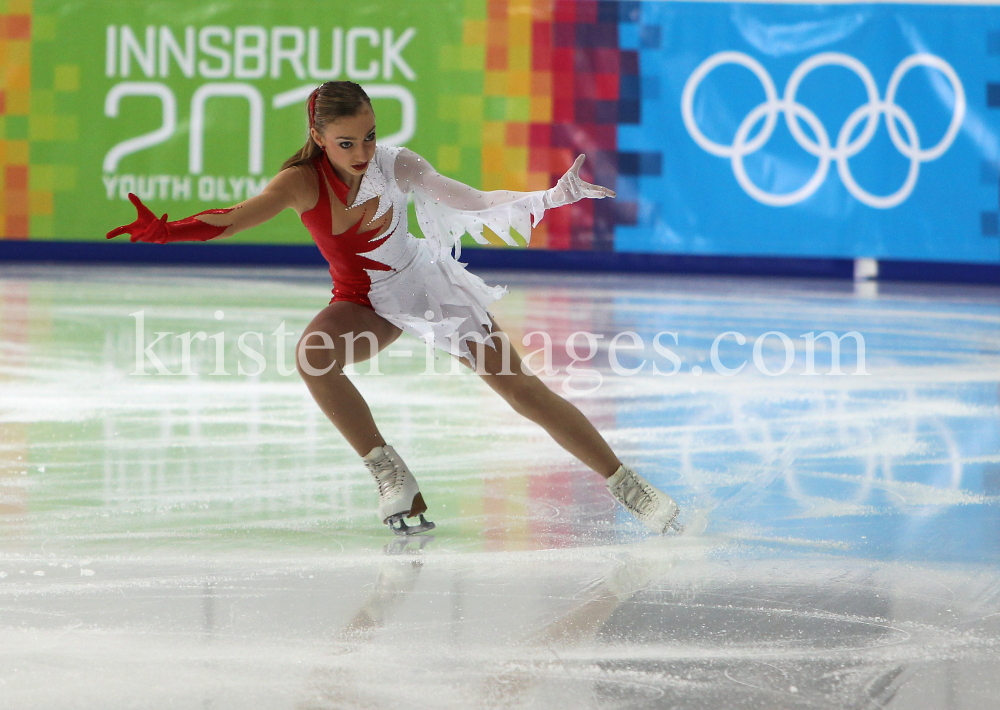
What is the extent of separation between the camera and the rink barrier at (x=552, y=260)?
11148mm

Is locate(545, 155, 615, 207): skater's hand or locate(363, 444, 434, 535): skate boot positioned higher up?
locate(545, 155, 615, 207): skater's hand

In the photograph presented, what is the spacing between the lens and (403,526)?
9.84ft

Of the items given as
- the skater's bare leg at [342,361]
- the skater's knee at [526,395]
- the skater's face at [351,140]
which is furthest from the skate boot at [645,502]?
the skater's face at [351,140]

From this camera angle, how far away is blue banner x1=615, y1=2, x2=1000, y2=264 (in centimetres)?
1069

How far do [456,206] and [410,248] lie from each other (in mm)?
173

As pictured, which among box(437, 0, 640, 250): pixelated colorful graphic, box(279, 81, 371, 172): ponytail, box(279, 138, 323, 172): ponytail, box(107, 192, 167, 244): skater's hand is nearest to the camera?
box(107, 192, 167, 244): skater's hand

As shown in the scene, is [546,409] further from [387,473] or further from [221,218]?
[221,218]

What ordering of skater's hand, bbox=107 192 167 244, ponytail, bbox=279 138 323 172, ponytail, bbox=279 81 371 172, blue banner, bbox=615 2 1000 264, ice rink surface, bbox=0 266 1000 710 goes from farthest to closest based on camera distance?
blue banner, bbox=615 2 1000 264 < ponytail, bbox=279 138 323 172 < ponytail, bbox=279 81 371 172 < skater's hand, bbox=107 192 167 244 < ice rink surface, bbox=0 266 1000 710

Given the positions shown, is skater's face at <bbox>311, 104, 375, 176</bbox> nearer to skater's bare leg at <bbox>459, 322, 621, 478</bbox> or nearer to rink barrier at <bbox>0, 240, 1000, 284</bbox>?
skater's bare leg at <bbox>459, 322, 621, 478</bbox>

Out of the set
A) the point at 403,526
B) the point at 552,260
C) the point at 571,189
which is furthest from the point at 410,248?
the point at 552,260

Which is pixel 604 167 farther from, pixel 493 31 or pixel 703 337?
pixel 703 337

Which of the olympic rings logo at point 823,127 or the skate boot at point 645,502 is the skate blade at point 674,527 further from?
the olympic rings logo at point 823,127

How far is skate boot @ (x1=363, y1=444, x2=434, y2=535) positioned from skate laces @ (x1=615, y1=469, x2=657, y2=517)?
51 cm

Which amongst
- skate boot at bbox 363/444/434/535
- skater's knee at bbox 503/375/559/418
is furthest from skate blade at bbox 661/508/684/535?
skate boot at bbox 363/444/434/535
